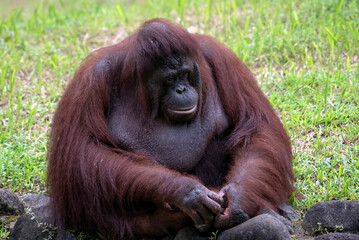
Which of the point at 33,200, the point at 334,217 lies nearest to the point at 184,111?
the point at 334,217

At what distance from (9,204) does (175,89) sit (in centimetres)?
126

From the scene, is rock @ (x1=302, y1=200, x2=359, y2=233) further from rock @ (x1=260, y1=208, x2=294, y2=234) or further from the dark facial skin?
the dark facial skin

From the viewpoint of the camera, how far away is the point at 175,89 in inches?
132

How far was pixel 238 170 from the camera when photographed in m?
Result: 3.42

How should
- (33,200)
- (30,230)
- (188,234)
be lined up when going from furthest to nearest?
1. (33,200)
2. (30,230)
3. (188,234)

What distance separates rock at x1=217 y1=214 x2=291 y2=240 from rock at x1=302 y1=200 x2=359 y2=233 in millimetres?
376

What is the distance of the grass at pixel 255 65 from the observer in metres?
4.21

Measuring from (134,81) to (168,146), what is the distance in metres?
0.41

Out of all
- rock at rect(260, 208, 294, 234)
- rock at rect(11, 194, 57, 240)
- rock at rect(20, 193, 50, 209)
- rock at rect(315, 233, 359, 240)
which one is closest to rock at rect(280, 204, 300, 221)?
rock at rect(260, 208, 294, 234)

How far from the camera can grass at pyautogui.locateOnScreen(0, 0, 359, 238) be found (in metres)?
4.21

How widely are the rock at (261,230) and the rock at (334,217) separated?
376 millimetres

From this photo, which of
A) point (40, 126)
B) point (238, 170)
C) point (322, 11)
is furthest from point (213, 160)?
point (322, 11)

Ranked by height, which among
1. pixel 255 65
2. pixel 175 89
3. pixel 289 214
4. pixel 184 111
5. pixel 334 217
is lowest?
pixel 289 214

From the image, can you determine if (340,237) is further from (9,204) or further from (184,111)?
(9,204)
